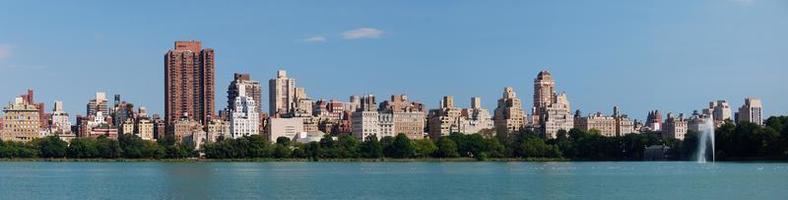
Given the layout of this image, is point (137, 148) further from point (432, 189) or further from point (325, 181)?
point (432, 189)

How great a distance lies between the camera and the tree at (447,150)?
427 ft

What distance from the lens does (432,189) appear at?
53312 millimetres

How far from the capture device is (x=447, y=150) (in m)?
130

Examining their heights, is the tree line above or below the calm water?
above

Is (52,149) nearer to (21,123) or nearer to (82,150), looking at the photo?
(82,150)

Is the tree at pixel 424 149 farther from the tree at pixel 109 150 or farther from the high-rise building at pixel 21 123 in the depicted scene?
the high-rise building at pixel 21 123

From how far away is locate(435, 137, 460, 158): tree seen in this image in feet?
427

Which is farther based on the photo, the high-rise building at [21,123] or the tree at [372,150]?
the high-rise building at [21,123]

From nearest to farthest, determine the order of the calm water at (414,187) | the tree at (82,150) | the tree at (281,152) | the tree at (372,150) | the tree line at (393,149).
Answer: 1. the calm water at (414,187)
2. the tree line at (393,149)
3. the tree at (372,150)
4. the tree at (281,152)
5. the tree at (82,150)

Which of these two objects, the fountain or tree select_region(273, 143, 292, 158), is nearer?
the fountain

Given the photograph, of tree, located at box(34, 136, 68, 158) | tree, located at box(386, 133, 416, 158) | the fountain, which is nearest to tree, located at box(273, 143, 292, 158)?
tree, located at box(386, 133, 416, 158)

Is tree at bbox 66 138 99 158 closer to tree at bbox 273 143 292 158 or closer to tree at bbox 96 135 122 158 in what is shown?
tree at bbox 96 135 122 158

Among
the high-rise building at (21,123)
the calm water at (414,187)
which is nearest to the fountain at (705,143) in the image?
the calm water at (414,187)

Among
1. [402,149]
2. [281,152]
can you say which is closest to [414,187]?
[402,149]
